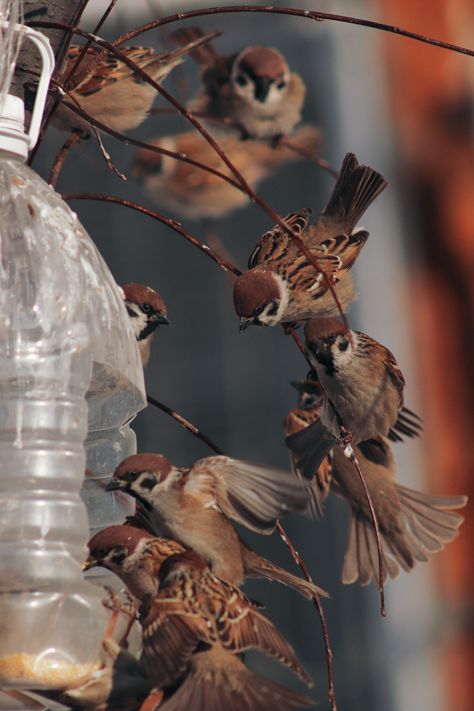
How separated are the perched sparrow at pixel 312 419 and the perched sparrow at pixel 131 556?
302mm

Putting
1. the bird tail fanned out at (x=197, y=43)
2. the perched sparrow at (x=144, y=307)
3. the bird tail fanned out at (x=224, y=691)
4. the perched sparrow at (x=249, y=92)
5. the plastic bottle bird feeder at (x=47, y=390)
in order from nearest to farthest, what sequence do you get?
the bird tail fanned out at (x=224, y=691) → the plastic bottle bird feeder at (x=47, y=390) → the perched sparrow at (x=144, y=307) → the bird tail fanned out at (x=197, y=43) → the perched sparrow at (x=249, y=92)

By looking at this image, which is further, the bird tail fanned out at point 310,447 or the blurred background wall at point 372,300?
the blurred background wall at point 372,300

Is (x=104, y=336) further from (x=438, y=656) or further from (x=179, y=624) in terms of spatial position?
(x=438, y=656)

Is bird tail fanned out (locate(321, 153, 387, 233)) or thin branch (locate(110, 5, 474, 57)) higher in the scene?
thin branch (locate(110, 5, 474, 57))

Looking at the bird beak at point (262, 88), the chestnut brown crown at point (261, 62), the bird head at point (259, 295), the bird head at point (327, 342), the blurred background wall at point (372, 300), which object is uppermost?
the chestnut brown crown at point (261, 62)

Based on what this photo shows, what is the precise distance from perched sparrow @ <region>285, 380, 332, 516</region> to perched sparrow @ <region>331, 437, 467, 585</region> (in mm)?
20

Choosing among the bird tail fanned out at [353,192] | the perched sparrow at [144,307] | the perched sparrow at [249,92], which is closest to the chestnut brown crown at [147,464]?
the perched sparrow at [144,307]

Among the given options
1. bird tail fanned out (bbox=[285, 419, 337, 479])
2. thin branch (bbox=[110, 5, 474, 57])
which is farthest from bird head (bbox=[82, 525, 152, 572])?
thin branch (bbox=[110, 5, 474, 57])

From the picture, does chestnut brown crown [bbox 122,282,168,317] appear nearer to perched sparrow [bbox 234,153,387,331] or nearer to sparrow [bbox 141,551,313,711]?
perched sparrow [bbox 234,153,387,331]

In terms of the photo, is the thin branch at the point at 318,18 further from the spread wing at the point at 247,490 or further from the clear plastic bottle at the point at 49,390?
the spread wing at the point at 247,490

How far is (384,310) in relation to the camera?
5.22 m

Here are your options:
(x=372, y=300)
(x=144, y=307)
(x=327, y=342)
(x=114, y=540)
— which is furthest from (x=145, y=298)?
(x=372, y=300)

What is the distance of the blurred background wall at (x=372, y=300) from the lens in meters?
5.09

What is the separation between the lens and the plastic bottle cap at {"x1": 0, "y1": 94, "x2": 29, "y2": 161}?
1528 mm
